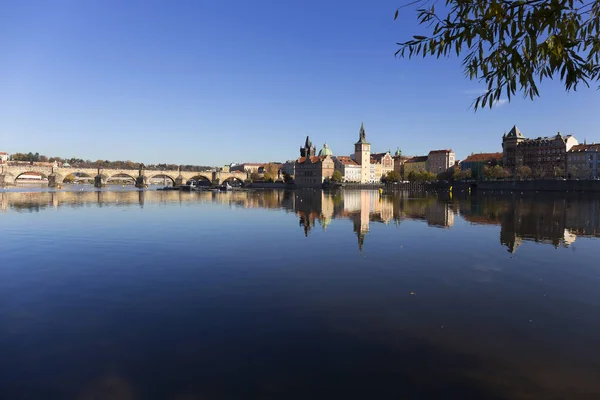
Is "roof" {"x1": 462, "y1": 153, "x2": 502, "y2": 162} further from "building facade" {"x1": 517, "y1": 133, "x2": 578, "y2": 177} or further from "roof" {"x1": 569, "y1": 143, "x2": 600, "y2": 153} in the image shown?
"roof" {"x1": 569, "y1": 143, "x2": 600, "y2": 153}

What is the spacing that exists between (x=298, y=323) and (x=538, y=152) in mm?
170684

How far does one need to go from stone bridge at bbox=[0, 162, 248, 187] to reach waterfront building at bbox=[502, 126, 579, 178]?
11119cm

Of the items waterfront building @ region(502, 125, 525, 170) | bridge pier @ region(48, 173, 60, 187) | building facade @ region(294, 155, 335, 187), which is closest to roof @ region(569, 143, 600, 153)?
waterfront building @ region(502, 125, 525, 170)

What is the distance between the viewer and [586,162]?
140 metres

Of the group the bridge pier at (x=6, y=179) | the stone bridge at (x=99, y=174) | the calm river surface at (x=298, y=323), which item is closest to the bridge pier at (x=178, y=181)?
the stone bridge at (x=99, y=174)

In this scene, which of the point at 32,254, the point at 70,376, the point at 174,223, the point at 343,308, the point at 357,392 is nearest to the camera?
the point at 357,392

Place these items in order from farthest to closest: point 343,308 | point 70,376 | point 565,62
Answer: point 343,308
point 70,376
point 565,62

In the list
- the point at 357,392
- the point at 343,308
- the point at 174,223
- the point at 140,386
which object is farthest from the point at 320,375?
the point at 174,223

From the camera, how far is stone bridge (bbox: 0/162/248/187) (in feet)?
435

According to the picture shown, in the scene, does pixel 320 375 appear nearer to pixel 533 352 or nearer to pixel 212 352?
pixel 212 352

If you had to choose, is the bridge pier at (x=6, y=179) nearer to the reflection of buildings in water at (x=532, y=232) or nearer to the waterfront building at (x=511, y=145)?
the reflection of buildings in water at (x=532, y=232)

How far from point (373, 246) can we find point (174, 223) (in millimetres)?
16513

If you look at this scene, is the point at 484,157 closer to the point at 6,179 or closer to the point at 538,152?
the point at 538,152

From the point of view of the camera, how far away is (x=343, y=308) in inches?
409
